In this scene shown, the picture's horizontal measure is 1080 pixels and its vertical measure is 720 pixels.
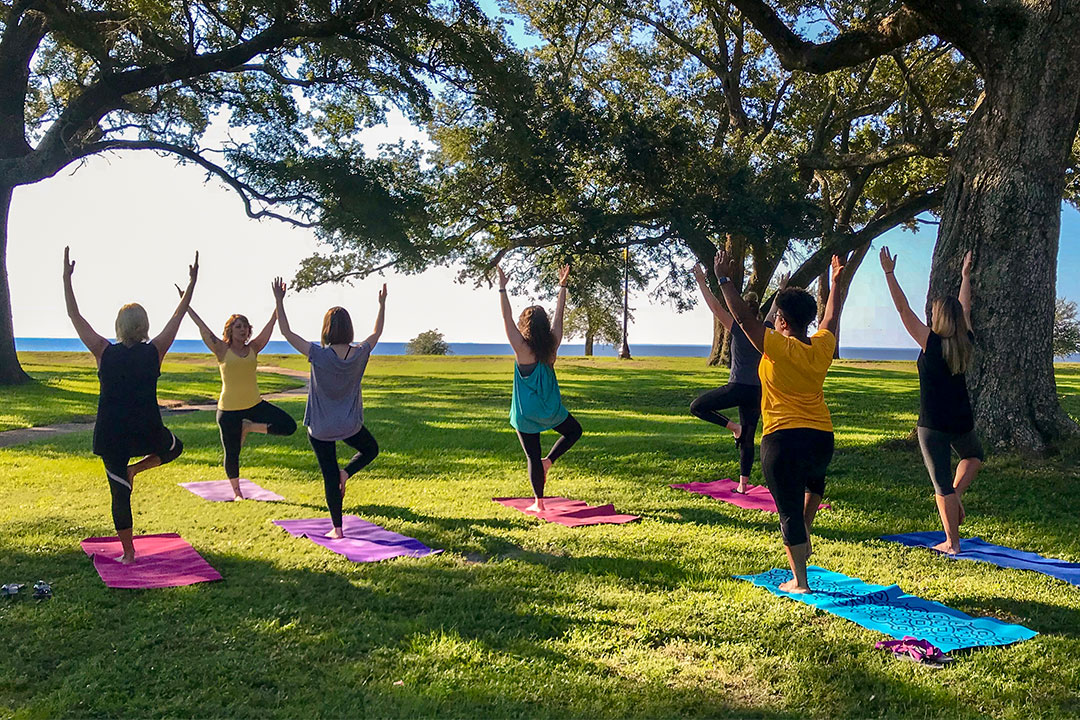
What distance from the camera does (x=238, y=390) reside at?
837cm

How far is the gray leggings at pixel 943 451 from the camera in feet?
20.5

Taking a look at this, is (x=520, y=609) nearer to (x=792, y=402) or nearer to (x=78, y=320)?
(x=792, y=402)

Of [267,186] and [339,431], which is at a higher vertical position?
[267,186]

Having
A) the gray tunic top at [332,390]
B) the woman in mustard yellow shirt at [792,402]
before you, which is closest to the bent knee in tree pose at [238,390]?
the gray tunic top at [332,390]

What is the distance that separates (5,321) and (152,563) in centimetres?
2056

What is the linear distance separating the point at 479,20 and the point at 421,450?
37.2ft

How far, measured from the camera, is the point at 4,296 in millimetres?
22766

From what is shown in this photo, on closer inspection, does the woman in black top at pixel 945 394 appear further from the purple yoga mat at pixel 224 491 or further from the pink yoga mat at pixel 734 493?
the purple yoga mat at pixel 224 491

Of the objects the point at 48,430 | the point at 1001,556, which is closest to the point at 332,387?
the point at 1001,556

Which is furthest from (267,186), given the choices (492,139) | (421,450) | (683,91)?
(683,91)

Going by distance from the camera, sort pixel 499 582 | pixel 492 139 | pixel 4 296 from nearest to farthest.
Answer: pixel 499 582
pixel 492 139
pixel 4 296

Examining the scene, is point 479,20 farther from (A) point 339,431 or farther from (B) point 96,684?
(B) point 96,684

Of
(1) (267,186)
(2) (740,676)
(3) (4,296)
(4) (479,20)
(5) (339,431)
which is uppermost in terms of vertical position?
(4) (479,20)

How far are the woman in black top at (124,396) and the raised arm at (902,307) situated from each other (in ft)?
16.9
